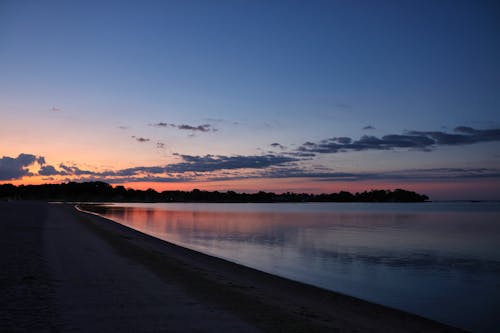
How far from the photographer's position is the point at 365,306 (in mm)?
12984

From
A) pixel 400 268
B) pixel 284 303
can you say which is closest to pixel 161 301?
pixel 284 303

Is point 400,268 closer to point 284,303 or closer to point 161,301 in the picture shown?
point 284,303

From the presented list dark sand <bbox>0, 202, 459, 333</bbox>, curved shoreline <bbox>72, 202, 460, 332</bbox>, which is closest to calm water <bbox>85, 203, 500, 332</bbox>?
curved shoreline <bbox>72, 202, 460, 332</bbox>

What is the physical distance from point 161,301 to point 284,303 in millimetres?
3657

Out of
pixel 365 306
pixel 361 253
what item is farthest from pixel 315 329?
pixel 361 253

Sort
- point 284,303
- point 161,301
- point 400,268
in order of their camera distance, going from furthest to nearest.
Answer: point 400,268, point 284,303, point 161,301

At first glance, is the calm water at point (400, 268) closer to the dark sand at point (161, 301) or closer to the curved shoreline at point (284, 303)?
the curved shoreline at point (284, 303)

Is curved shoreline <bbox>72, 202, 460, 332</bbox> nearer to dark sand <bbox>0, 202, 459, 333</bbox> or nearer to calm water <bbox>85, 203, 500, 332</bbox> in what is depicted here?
dark sand <bbox>0, 202, 459, 333</bbox>

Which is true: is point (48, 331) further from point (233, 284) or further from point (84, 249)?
point (84, 249)

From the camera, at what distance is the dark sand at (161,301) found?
28.2 feet

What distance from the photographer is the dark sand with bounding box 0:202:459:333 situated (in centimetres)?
859

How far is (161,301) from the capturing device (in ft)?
34.9

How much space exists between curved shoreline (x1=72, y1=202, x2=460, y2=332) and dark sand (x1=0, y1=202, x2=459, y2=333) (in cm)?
3

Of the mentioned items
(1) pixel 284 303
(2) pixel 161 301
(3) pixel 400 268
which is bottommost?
(3) pixel 400 268
